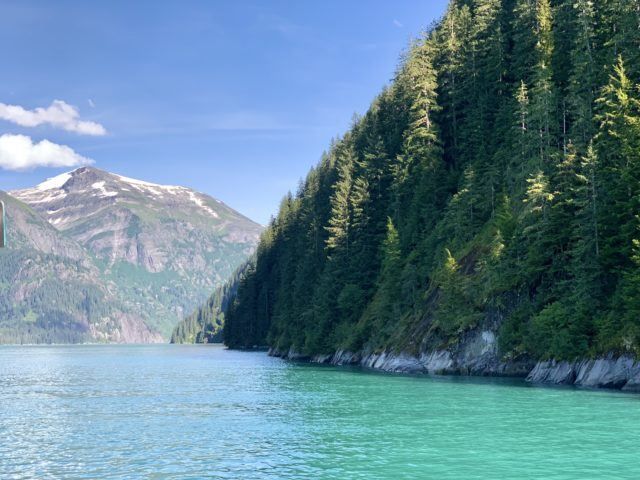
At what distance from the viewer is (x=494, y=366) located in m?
63.3

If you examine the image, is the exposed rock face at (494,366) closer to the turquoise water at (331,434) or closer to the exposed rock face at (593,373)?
the exposed rock face at (593,373)

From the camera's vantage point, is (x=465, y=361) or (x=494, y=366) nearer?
(x=494, y=366)

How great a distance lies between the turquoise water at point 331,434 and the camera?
24.0 metres

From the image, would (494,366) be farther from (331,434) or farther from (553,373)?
(331,434)

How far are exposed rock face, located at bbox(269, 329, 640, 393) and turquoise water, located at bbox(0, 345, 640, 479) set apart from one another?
3.81 m

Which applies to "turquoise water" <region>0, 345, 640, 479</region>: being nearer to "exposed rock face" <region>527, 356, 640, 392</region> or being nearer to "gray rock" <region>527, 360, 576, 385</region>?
"exposed rock face" <region>527, 356, 640, 392</region>

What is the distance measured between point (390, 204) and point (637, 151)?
5369 centimetres

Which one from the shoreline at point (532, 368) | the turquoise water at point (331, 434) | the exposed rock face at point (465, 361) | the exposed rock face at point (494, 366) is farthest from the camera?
the exposed rock face at point (465, 361)

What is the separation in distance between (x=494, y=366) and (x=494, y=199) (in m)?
22.1

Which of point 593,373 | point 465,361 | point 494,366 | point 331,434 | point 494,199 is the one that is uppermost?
point 494,199

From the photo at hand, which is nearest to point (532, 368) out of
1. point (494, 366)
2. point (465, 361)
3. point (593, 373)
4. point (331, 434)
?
point (494, 366)

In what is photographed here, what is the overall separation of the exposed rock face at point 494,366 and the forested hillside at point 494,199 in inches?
43.1

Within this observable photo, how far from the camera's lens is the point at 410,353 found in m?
74.8

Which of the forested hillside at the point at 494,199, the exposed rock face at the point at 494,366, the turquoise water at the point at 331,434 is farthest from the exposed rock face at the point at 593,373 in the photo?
the turquoise water at the point at 331,434
